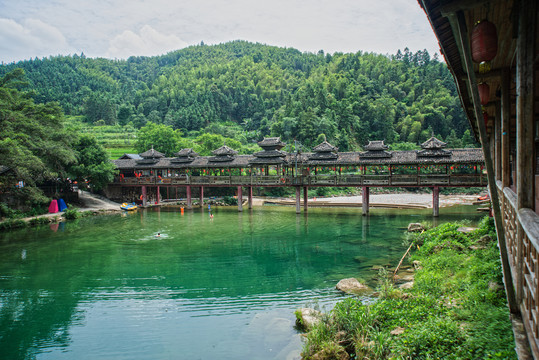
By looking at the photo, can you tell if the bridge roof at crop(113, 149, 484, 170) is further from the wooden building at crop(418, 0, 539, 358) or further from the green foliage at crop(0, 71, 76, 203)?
the wooden building at crop(418, 0, 539, 358)

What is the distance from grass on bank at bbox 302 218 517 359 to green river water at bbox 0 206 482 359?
1.24 meters

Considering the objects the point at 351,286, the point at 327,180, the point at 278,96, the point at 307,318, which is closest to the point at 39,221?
the point at 327,180

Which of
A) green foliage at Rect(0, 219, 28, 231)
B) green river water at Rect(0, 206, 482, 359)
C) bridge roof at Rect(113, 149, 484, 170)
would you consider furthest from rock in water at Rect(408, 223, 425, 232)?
green foliage at Rect(0, 219, 28, 231)

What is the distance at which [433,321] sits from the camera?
7113 mm

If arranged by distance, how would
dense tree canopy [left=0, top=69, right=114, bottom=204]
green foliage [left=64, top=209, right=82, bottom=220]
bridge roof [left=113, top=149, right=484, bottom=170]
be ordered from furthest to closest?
1. green foliage [left=64, top=209, right=82, bottom=220]
2. bridge roof [left=113, top=149, right=484, bottom=170]
3. dense tree canopy [left=0, top=69, right=114, bottom=204]

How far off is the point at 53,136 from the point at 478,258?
106 ft

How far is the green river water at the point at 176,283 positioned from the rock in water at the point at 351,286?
396mm

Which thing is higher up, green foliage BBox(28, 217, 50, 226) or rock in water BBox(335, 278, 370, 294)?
green foliage BBox(28, 217, 50, 226)

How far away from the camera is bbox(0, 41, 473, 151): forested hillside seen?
6919cm

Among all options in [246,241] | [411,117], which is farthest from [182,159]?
[411,117]

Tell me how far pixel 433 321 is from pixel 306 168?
25.5 meters

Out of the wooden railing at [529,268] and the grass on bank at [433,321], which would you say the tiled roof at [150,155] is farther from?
the wooden railing at [529,268]

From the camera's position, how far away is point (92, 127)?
258ft

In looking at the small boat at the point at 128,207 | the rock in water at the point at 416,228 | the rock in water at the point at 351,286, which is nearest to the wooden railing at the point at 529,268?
the rock in water at the point at 351,286
